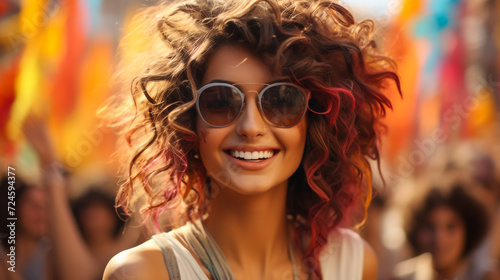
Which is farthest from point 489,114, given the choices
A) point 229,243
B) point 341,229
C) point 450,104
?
point 229,243

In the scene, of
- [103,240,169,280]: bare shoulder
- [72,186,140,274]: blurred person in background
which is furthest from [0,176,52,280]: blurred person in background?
[103,240,169,280]: bare shoulder

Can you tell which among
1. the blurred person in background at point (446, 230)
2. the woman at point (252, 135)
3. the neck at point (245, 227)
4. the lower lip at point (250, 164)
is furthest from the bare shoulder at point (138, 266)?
the blurred person in background at point (446, 230)

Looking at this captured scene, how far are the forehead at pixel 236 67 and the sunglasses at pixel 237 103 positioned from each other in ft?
0.13

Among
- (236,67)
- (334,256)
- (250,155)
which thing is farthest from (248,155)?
(334,256)

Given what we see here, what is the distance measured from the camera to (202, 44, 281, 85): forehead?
164 centimetres

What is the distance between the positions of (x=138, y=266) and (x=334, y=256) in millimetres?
752

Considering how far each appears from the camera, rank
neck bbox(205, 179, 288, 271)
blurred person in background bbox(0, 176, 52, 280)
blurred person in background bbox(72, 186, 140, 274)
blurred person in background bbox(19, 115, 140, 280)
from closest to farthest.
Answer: neck bbox(205, 179, 288, 271) < blurred person in background bbox(19, 115, 140, 280) < blurred person in background bbox(0, 176, 52, 280) < blurred person in background bbox(72, 186, 140, 274)

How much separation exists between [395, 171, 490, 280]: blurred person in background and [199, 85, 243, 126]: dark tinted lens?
6.64 feet

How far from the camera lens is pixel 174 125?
1668 mm

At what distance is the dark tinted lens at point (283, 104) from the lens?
1.62 metres

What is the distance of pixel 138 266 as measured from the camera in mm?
1587

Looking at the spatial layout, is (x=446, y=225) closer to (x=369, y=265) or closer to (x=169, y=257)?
(x=369, y=265)

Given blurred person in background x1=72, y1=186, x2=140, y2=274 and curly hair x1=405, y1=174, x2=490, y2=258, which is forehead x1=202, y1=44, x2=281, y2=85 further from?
curly hair x1=405, y1=174, x2=490, y2=258

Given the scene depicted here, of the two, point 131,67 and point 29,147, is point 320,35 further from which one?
point 29,147
